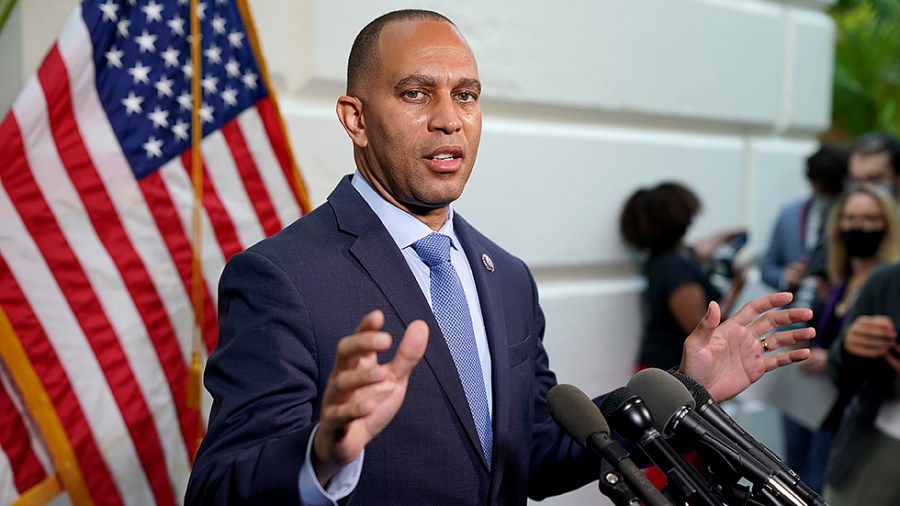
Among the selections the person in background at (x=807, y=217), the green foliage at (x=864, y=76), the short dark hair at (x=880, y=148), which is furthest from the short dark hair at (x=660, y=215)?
the green foliage at (x=864, y=76)

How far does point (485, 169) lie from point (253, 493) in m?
2.54

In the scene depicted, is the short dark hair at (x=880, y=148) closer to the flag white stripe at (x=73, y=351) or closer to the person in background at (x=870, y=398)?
the person in background at (x=870, y=398)

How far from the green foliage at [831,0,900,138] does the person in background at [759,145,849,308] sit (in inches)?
191

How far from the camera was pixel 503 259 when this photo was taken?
2.09 meters

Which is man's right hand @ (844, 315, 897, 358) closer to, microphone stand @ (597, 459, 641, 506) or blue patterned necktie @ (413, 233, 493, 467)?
blue patterned necktie @ (413, 233, 493, 467)

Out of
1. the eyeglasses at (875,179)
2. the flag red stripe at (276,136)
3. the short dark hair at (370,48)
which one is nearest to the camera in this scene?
the short dark hair at (370,48)

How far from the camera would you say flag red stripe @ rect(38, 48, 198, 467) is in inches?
100

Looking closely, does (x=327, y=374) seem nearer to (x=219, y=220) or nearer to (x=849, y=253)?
(x=219, y=220)

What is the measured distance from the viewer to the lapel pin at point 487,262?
2.00m

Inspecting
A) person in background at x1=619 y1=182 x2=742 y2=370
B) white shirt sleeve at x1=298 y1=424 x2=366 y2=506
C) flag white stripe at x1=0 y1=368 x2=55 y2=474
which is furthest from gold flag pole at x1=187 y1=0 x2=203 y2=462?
person in background at x1=619 y1=182 x2=742 y2=370

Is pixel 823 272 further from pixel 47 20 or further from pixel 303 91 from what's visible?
pixel 47 20

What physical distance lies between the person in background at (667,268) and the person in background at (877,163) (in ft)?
3.60

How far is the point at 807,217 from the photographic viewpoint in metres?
5.00

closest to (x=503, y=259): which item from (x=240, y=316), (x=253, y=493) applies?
(x=240, y=316)
